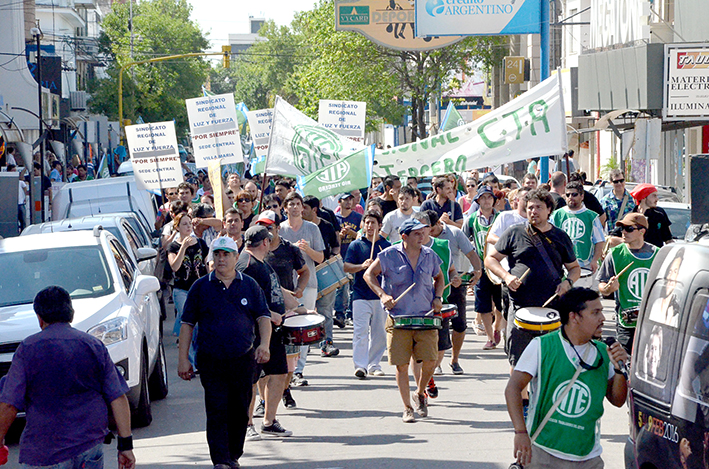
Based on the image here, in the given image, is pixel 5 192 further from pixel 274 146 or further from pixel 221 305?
pixel 221 305

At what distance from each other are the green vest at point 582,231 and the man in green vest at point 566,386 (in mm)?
5944

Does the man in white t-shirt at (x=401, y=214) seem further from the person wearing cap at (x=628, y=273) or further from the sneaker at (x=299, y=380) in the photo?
the person wearing cap at (x=628, y=273)

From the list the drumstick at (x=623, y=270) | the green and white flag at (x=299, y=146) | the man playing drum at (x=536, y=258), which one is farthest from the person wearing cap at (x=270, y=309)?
the green and white flag at (x=299, y=146)

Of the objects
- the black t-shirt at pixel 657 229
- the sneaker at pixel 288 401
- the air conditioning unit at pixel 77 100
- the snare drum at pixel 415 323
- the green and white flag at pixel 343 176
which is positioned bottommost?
the sneaker at pixel 288 401

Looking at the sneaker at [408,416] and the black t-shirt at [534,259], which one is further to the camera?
the sneaker at [408,416]

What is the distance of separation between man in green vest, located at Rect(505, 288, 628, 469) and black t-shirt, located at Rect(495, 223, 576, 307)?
3.24 metres

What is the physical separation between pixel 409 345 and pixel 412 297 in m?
0.41

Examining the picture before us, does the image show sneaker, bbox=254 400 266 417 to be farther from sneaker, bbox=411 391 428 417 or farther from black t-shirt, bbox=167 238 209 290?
black t-shirt, bbox=167 238 209 290

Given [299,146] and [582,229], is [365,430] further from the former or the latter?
[299,146]

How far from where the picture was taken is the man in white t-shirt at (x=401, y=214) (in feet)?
38.2

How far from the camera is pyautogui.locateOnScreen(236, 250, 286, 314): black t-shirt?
790cm

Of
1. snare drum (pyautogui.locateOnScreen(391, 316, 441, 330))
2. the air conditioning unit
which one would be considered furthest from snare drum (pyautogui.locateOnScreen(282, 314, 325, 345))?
the air conditioning unit

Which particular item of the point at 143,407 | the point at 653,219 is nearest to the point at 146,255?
the point at 143,407

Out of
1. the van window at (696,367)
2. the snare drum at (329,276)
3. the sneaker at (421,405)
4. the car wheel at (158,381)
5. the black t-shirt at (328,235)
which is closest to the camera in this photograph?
the van window at (696,367)
